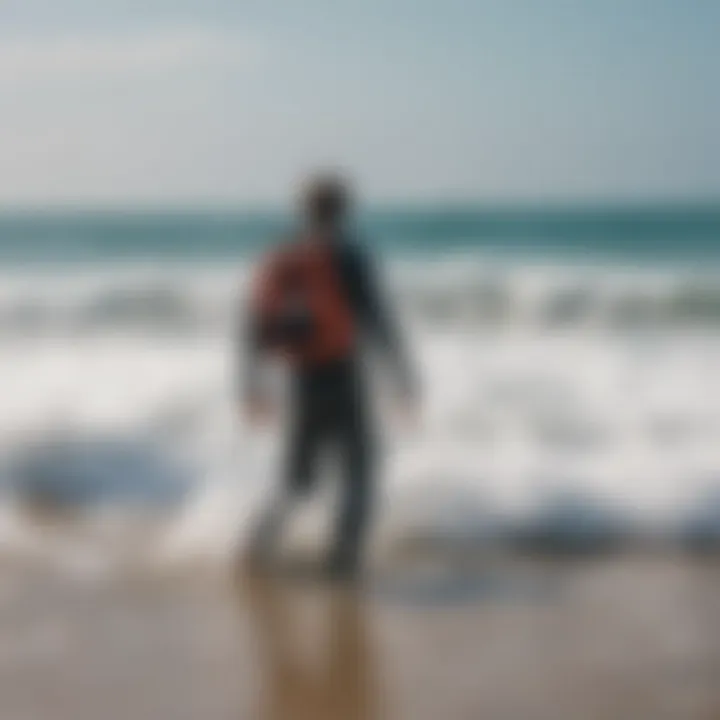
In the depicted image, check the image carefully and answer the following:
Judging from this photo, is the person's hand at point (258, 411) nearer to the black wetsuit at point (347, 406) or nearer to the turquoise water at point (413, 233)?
the black wetsuit at point (347, 406)

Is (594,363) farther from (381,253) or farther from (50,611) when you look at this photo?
(381,253)

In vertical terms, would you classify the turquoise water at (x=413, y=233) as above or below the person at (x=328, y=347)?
above

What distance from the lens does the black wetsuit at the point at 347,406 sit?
3.82m

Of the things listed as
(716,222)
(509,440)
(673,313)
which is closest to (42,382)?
(509,440)

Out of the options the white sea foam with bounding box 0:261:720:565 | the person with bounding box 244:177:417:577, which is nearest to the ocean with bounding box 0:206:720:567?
the white sea foam with bounding box 0:261:720:565

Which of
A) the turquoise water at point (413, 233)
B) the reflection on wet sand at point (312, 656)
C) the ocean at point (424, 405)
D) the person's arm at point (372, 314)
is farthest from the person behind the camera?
the turquoise water at point (413, 233)

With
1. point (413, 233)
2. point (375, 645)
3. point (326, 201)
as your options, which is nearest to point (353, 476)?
point (375, 645)

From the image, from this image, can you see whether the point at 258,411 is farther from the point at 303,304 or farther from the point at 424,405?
the point at 424,405

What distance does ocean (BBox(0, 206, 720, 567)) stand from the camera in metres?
4.47

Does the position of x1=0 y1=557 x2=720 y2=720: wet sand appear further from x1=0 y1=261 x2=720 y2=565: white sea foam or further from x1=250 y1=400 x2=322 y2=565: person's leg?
x1=0 y1=261 x2=720 y2=565: white sea foam

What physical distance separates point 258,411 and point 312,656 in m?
0.87

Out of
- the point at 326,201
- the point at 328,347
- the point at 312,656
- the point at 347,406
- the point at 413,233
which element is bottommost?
the point at 312,656

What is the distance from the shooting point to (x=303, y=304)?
3.85 meters

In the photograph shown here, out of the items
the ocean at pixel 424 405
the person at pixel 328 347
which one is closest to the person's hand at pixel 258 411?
the person at pixel 328 347
